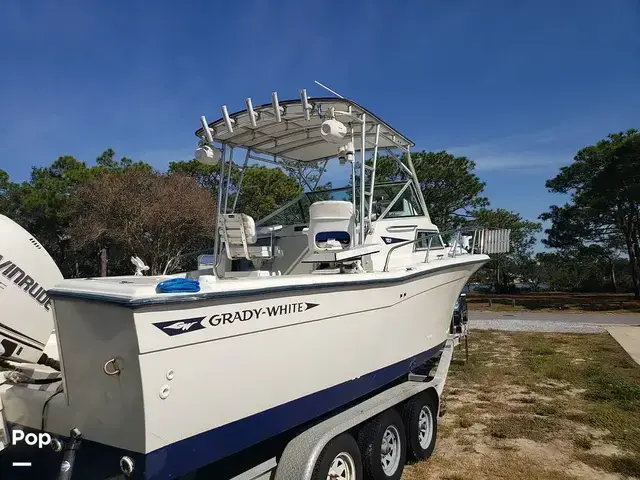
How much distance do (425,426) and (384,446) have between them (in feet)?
2.89

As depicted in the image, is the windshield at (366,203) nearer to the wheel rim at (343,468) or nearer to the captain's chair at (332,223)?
the captain's chair at (332,223)

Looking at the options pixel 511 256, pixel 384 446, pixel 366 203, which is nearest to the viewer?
pixel 384 446

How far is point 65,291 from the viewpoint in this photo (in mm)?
2574

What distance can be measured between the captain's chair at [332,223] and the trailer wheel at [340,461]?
1.89 meters

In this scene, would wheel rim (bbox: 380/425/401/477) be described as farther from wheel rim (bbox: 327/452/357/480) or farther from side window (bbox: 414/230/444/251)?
side window (bbox: 414/230/444/251)

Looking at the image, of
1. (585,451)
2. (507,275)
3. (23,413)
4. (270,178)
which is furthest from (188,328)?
(507,275)

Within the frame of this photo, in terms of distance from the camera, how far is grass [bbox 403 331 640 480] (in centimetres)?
445

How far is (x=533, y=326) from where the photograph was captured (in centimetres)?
1379

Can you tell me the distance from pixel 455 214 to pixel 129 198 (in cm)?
1670

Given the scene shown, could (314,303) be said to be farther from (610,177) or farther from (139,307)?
(610,177)

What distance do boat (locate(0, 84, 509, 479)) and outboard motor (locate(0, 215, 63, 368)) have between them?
0.08ft

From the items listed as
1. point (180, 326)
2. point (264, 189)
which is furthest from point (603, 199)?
point (180, 326)

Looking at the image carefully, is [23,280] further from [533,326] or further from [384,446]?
[533,326]

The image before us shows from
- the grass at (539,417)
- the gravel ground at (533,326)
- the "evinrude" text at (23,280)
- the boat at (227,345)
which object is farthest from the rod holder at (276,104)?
the gravel ground at (533,326)
